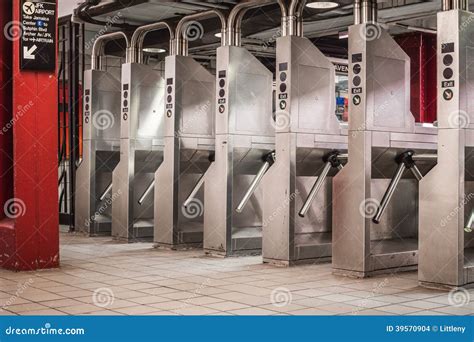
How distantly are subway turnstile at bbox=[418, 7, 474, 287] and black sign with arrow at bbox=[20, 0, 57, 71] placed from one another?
3383 mm

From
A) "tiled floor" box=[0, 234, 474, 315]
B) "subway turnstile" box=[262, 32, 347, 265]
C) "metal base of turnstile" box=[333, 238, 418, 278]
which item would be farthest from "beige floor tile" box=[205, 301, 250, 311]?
"subway turnstile" box=[262, 32, 347, 265]

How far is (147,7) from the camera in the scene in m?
9.79

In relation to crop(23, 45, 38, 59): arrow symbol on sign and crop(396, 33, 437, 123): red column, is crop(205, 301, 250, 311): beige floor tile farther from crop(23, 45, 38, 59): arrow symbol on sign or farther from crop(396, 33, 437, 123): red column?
crop(396, 33, 437, 123): red column

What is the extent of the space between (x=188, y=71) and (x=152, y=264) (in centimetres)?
239

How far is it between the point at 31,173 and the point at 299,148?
8.13 ft

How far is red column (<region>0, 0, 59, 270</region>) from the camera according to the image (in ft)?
20.2

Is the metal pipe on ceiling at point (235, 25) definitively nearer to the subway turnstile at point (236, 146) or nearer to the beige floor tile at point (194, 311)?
the subway turnstile at point (236, 146)

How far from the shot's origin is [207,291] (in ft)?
17.5

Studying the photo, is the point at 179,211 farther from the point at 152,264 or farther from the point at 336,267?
the point at 336,267

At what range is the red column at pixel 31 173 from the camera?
6.17 meters

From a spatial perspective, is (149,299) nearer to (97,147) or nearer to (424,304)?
(424,304)

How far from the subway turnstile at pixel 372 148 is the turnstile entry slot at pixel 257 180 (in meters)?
1.21

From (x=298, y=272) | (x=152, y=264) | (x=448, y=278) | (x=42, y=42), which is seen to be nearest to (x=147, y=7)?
(x=42, y=42)

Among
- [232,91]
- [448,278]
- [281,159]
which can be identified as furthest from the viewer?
[232,91]
